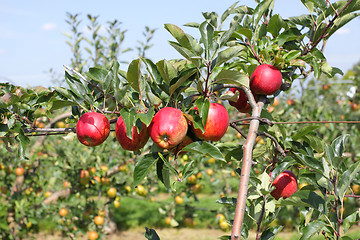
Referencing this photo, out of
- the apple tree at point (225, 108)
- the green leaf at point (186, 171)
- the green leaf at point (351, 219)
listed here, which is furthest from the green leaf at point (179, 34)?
the green leaf at point (351, 219)

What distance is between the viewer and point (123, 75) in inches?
45.5

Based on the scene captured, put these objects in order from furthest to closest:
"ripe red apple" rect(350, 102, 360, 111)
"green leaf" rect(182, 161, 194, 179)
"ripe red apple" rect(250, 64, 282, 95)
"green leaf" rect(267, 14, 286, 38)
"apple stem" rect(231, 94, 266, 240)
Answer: "ripe red apple" rect(350, 102, 360, 111)
"green leaf" rect(267, 14, 286, 38)
"ripe red apple" rect(250, 64, 282, 95)
"green leaf" rect(182, 161, 194, 179)
"apple stem" rect(231, 94, 266, 240)

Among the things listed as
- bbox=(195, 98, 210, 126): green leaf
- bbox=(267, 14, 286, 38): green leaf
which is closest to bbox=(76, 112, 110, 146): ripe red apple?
bbox=(195, 98, 210, 126): green leaf

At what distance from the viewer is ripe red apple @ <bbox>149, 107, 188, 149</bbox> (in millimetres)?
950

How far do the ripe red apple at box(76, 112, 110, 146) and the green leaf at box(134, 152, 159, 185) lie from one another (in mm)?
184

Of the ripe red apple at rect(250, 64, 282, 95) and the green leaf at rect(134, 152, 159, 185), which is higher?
the ripe red apple at rect(250, 64, 282, 95)

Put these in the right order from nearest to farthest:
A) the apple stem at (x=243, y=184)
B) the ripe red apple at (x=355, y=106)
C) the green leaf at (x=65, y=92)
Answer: the apple stem at (x=243, y=184) < the green leaf at (x=65, y=92) < the ripe red apple at (x=355, y=106)

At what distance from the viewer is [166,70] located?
1006 mm

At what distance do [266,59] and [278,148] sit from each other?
1.13ft

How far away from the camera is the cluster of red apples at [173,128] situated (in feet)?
3.18

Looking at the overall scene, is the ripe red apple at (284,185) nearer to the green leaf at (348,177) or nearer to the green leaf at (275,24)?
the green leaf at (348,177)

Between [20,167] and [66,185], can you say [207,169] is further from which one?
[20,167]

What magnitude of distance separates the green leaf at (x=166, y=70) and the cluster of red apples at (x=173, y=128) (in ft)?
0.31

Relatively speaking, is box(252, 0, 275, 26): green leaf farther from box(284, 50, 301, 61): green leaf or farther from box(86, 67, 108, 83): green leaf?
box(86, 67, 108, 83): green leaf
